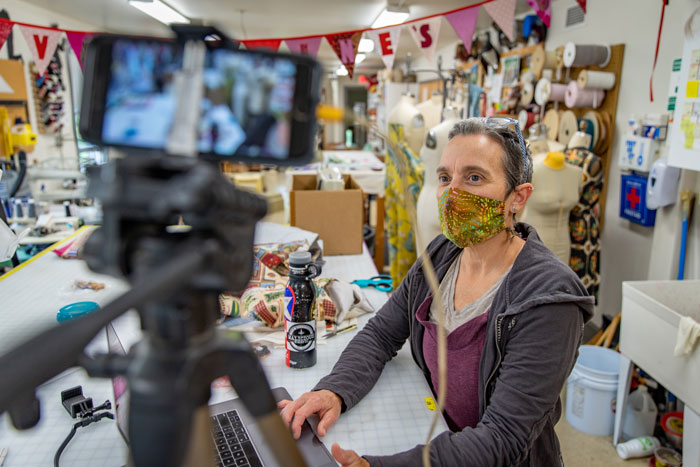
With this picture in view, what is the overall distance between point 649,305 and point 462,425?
46.5 inches

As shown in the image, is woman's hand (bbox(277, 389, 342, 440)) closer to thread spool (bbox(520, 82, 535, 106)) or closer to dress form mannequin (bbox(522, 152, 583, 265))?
dress form mannequin (bbox(522, 152, 583, 265))

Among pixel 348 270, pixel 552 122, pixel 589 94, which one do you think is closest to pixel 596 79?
pixel 589 94

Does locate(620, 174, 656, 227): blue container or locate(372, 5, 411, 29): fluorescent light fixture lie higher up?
locate(372, 5, 411, 29): fluorescent light fixture

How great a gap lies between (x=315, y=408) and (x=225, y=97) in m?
0.79

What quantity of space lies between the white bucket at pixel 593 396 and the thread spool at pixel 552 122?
1.83 m

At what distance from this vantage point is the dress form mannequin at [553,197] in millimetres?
2422

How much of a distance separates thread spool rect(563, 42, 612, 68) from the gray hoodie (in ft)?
7.99

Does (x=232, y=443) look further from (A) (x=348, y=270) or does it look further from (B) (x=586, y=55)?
(B) (x=586, y=55)

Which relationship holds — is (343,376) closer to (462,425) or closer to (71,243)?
(462,425)

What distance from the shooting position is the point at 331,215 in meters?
2.38

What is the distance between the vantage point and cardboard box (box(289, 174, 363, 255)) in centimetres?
237

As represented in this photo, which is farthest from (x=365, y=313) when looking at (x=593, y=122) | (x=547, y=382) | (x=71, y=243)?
(x=593, y=122)

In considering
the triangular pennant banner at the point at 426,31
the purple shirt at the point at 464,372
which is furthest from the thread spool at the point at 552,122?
the purple shirt at the point at 464,372

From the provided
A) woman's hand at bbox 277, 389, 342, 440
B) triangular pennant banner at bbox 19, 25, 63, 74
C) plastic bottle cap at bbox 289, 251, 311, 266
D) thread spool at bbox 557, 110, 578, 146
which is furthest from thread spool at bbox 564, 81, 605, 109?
triangular pennant banner at bbox 19, 25, 63, 74
